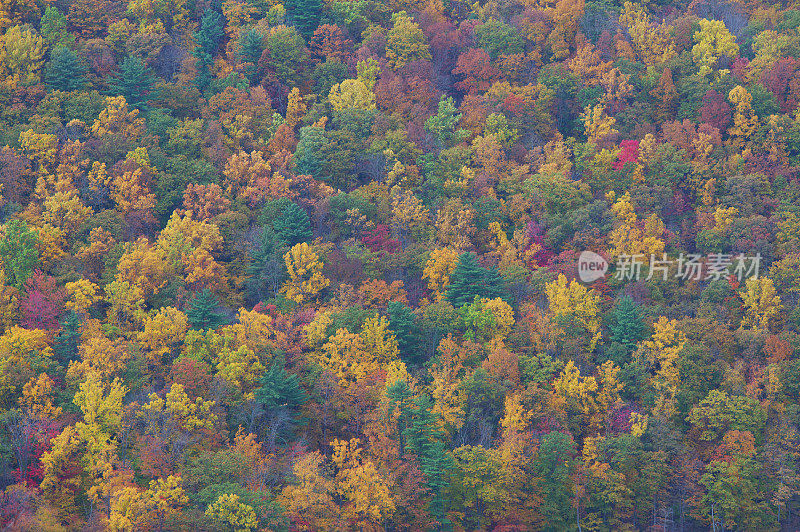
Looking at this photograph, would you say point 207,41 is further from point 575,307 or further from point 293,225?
point 575,307

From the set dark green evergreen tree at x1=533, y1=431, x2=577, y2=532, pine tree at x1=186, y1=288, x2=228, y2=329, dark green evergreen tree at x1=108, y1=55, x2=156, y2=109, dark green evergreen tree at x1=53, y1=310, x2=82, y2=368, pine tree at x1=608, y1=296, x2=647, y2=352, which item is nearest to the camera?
Result: dark green evergreen tree at x1=533, y1=431, x2=577, y2=532

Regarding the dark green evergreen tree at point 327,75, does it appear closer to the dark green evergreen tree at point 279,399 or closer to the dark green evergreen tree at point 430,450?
the dark green evergreen tree at point 279,399

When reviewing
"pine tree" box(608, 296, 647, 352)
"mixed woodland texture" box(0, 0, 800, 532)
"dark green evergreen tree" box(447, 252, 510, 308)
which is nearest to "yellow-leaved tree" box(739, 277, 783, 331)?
"mixed woodland texture" box(0, 0, 800, 532)

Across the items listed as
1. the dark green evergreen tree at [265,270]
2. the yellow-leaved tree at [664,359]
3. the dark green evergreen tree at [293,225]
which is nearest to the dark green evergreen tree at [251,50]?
the dark green evergreen tree at [293,225]

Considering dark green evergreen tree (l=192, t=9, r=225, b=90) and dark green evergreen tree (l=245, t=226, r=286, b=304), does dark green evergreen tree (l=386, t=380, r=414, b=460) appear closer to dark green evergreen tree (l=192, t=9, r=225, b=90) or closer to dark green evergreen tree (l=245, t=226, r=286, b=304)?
dark green evergreen tree (l=245, t=226, r=286, b=304)

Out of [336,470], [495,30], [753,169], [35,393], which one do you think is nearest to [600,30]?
[495,30]

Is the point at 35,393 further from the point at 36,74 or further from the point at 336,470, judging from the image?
the point at 36,74

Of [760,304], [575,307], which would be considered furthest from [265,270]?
[760,304]
